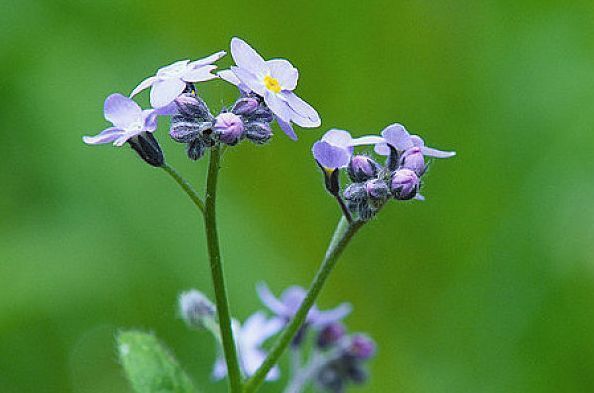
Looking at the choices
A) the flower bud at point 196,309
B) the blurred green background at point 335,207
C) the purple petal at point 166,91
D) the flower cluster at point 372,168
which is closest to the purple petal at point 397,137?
the flower cluster at point 372,168

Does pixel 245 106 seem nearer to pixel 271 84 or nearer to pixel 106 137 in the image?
pixel 271 84

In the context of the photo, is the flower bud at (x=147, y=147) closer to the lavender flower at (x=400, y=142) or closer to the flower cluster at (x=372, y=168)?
the flower cluster at (x=372, y=168)

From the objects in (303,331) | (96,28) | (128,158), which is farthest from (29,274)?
(303,331)

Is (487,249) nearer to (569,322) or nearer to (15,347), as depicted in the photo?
(569,322)

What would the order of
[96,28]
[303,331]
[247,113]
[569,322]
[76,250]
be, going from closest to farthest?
[247,113], [303,331], [569,322], [76,250], [96,28]

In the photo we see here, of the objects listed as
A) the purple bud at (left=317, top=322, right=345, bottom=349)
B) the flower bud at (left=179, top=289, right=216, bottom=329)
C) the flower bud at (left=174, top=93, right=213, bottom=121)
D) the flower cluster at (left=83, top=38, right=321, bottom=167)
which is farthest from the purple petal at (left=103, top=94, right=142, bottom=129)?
the purple bud at (left=317, top=322, right=345, bottom=349)

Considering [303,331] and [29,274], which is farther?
[29,274]

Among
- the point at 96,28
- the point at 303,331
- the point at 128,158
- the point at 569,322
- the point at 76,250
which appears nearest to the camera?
the point at 303,331
